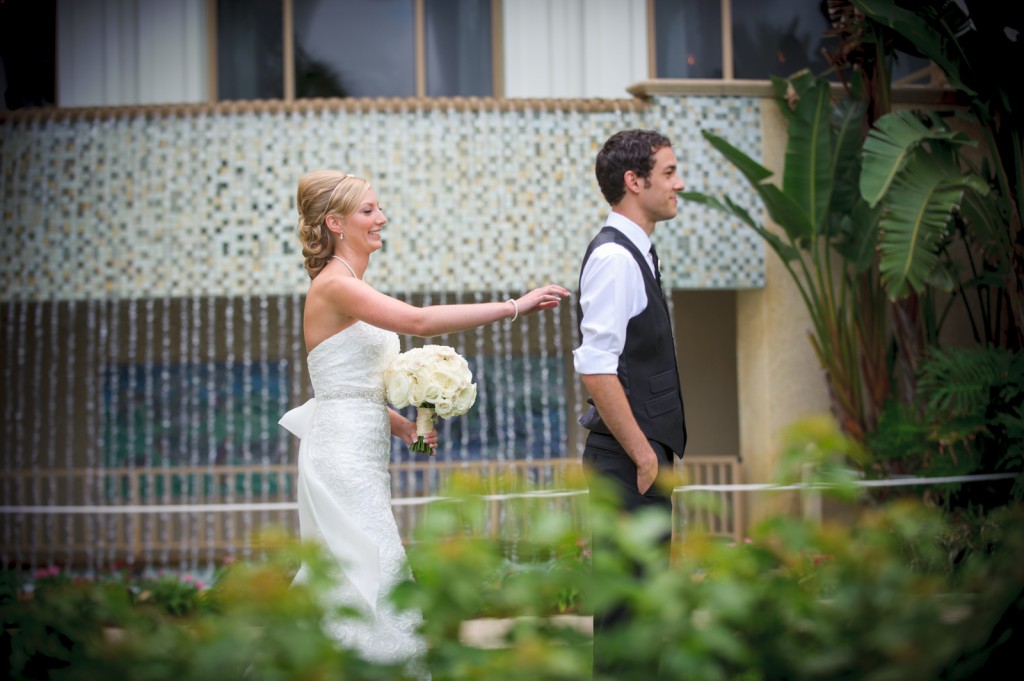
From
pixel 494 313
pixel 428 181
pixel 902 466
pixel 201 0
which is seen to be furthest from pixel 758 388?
pixel 494 313

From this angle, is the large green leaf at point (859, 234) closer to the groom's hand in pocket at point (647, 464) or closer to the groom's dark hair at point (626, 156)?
the groom's dark hair at point (626, 156)

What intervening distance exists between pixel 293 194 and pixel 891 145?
442cm

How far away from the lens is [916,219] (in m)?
6.80

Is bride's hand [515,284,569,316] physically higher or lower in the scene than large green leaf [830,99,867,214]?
lower

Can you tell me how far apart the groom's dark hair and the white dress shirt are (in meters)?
0.15

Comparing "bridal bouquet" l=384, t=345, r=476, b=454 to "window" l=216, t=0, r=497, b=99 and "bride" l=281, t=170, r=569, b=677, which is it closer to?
"bride" l=281, t=170, r=569, b=677

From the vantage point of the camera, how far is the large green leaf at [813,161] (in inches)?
311

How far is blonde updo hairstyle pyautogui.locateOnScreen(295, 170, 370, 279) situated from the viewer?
126 inches

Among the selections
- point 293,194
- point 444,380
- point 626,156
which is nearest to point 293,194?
point 293,194

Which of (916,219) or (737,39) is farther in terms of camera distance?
(737,39)

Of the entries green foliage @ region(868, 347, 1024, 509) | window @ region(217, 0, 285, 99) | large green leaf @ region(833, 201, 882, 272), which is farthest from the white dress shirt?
window @ region(217, 0, 285, 99)

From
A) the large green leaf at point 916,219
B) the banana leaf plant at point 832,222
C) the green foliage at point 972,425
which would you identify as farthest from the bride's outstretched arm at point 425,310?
the banana leaf plant at point 832,222

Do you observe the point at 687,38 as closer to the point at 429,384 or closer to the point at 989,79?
the point at 989,79

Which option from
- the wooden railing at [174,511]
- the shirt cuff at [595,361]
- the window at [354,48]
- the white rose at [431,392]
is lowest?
the wooden railing at [174,511]
